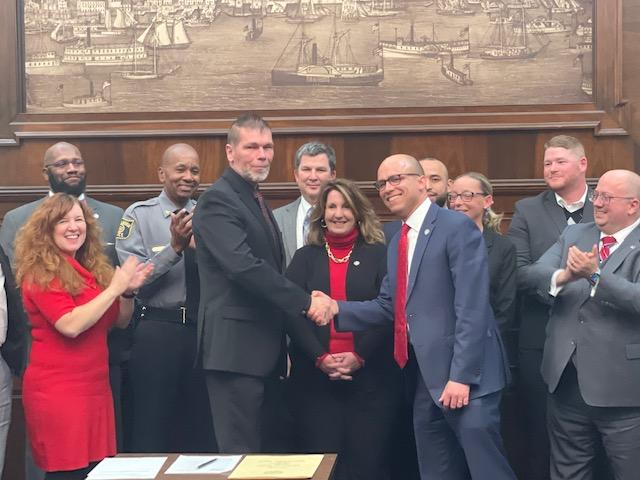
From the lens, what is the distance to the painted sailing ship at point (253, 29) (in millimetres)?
5867

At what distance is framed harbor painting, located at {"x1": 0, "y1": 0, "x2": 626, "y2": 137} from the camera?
5699mm

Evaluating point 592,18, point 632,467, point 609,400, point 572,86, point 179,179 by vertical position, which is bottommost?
point 632,467

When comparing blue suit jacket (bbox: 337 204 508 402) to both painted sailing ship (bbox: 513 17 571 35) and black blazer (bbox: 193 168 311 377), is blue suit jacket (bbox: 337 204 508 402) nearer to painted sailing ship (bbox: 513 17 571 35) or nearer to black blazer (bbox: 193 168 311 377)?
black blazer (bbox: 193 168 311 377)

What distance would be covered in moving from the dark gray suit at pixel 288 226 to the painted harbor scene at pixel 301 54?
3.11 ft

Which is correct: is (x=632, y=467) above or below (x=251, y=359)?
below

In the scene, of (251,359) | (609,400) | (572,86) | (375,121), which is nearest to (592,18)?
(572,86)

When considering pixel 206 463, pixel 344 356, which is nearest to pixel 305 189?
pixel 344 356

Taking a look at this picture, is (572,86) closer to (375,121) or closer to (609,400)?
(375,121)

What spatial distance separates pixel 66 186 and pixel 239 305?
1.48m

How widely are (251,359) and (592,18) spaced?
2.91 metres

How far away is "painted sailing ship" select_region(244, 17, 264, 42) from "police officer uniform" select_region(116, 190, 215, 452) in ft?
4.51

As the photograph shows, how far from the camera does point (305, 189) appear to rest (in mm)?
5055

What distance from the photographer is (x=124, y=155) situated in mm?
5852

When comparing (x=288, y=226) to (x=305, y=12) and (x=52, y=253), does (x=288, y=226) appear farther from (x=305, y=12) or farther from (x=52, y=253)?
(x=305, y=12)
